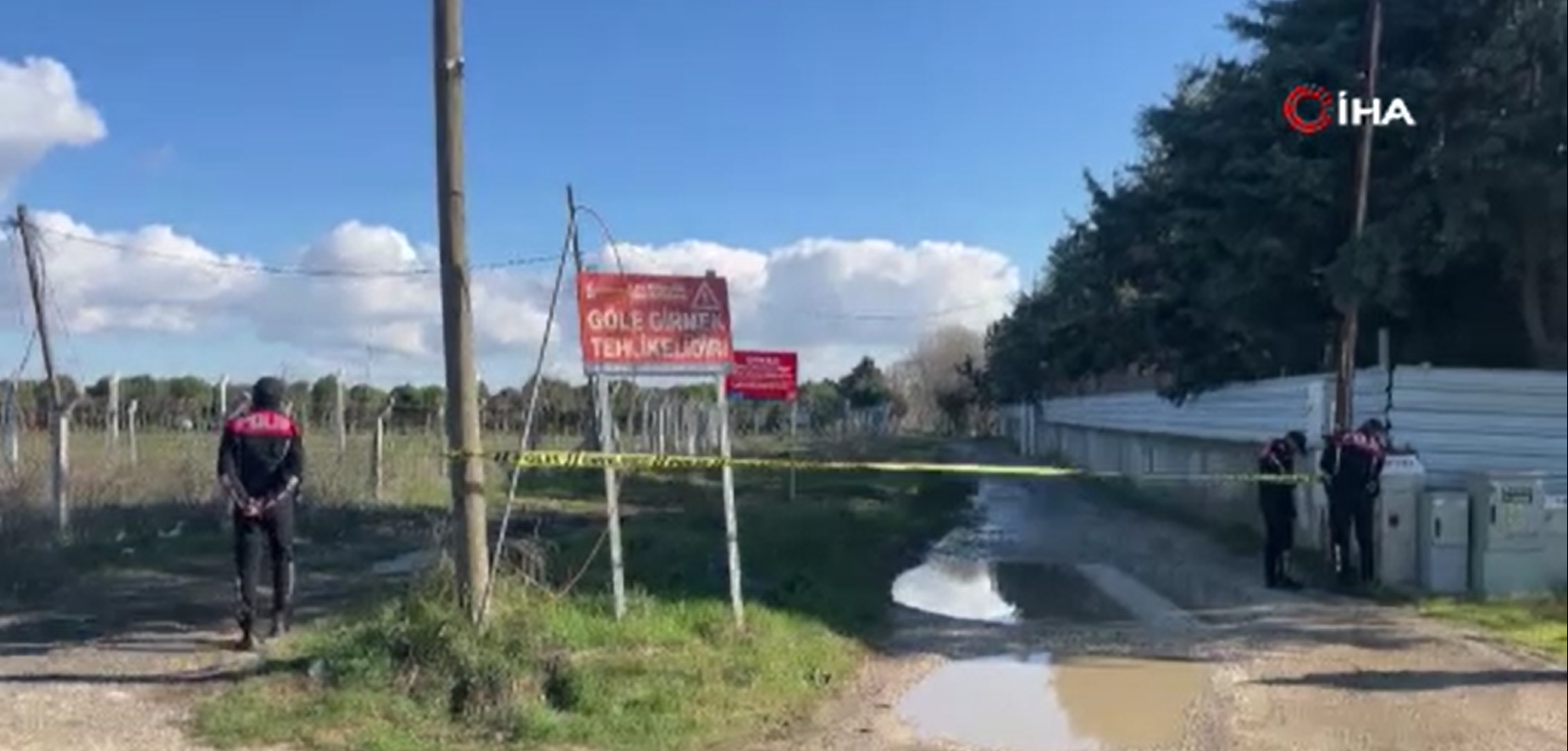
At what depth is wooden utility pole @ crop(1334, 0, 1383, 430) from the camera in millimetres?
8555

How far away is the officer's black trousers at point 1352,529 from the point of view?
551 inches

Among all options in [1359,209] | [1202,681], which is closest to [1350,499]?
[1359,209]

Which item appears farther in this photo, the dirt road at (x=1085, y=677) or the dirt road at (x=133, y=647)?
the dirt road at (x=133, y=647)

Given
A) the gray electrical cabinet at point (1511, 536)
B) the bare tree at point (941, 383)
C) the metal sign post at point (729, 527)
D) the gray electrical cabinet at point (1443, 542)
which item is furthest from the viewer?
the bare tree at point (941, 383)

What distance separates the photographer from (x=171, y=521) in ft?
66.9

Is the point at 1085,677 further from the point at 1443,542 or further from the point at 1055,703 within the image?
the point at 1443,542

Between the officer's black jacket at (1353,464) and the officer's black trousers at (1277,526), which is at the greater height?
the officer's black jacket at (1353,464)

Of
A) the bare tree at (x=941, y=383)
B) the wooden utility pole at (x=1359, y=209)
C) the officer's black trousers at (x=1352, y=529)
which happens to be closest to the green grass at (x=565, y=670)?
the wooden utility pole at (x=1359, y=209)

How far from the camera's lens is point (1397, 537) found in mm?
13797

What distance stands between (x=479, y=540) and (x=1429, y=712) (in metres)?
5.44

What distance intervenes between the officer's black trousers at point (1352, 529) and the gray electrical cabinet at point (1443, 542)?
0.65m

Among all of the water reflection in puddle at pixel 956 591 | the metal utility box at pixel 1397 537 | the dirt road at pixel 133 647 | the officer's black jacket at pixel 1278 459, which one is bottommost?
the water reflection in puddle at pixel 956 591

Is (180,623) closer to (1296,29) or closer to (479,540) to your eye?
(479,540)

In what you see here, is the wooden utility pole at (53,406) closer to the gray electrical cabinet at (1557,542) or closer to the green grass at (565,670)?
the green grass at (565,670)
